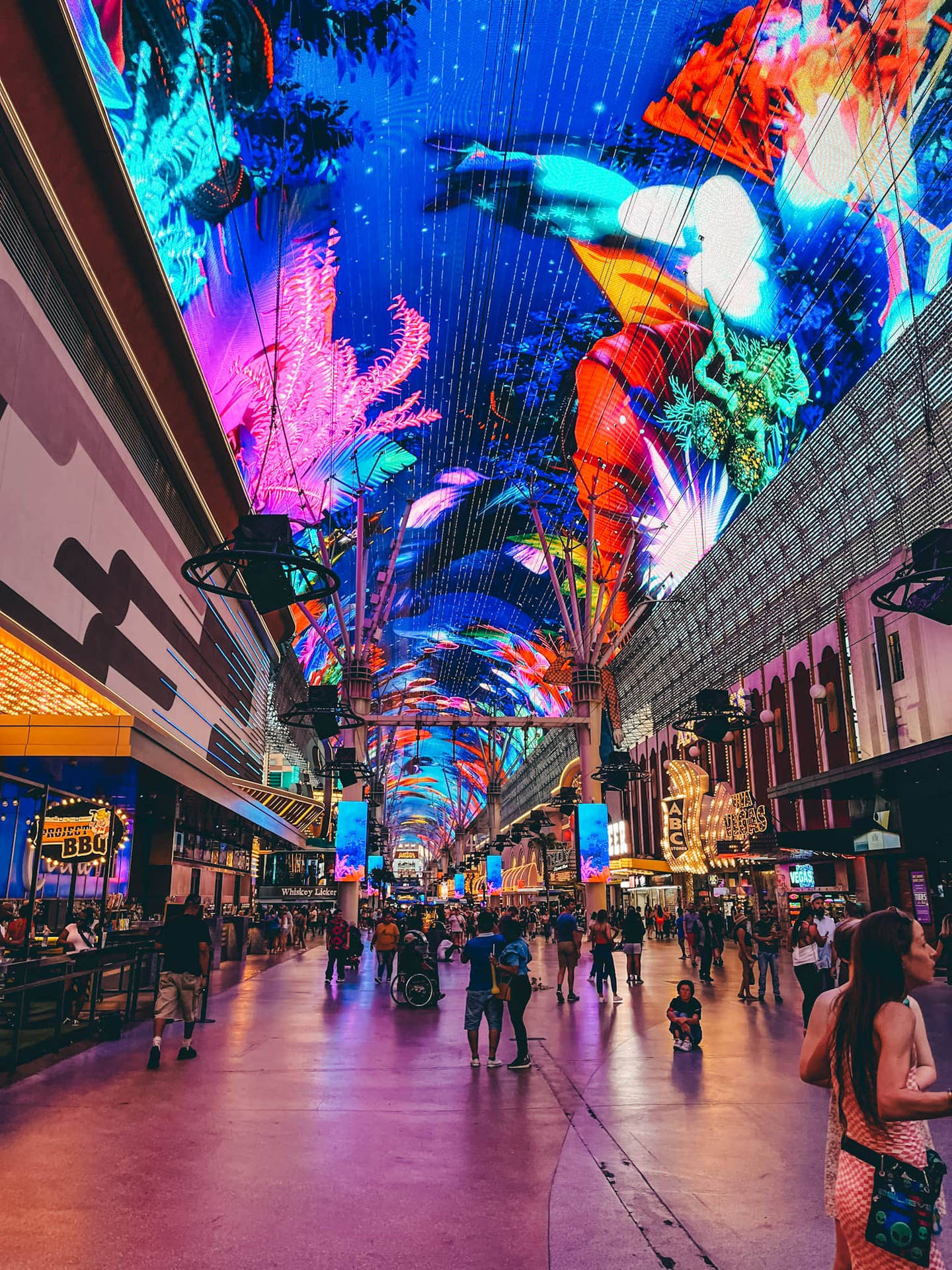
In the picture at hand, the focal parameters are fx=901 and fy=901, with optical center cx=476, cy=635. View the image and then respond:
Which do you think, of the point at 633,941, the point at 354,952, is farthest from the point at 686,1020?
the point at 354,952

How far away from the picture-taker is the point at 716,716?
2262 centimetres

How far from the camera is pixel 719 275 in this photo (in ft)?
A: 84.0

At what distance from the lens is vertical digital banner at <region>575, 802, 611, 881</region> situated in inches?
1129

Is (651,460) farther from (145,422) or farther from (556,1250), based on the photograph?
(556,1250)

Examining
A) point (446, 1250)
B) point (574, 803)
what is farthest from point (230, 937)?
point (446, 1250)

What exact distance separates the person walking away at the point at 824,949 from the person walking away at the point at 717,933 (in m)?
8.60

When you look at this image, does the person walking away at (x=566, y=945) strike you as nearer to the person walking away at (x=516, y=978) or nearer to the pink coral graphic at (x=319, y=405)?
the person walking away at (x=516, y=978)

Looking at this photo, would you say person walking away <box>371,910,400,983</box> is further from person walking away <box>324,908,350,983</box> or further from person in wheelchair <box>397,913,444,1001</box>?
person in wheelchair <box>397,913,444,1001</box>

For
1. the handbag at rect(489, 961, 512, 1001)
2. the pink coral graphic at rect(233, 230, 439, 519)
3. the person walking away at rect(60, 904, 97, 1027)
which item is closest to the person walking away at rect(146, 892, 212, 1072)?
the person walking away at rect(60, 904, 97, 1027)

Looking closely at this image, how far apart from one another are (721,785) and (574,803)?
6717 millimetres

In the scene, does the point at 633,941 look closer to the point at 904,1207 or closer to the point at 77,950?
the point at 77,950

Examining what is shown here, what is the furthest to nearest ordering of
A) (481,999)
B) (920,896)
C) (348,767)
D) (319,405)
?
(348,767) → (319,405) → (920,896) → (481,999)

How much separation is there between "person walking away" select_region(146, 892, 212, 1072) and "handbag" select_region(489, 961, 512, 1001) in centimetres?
300

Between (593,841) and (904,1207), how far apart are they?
27.3m
